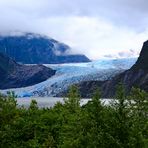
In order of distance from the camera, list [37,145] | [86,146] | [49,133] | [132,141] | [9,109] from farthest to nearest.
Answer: [9,109] < [49,133] < [37,145] < [86,146] < [132,141]

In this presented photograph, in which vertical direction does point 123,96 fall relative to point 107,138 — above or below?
above

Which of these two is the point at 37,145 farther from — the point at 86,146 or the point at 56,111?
the point at 56,111

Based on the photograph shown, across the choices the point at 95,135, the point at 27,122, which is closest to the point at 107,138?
the point at 95,135

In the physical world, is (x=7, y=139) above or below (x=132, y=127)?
below

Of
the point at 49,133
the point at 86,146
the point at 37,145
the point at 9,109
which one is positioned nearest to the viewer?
the point at 86,146

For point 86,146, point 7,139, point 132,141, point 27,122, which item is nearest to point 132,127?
point 132,141

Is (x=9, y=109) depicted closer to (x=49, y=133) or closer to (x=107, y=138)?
Result: (x=49, y=133)

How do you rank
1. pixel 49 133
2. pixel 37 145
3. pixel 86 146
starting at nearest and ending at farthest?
pixel 86 146 < pixel 37 145 < pixel 49 133

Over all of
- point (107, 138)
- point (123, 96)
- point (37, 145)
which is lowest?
point (37, 145)

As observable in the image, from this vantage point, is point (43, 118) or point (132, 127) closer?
point (132, 127)
